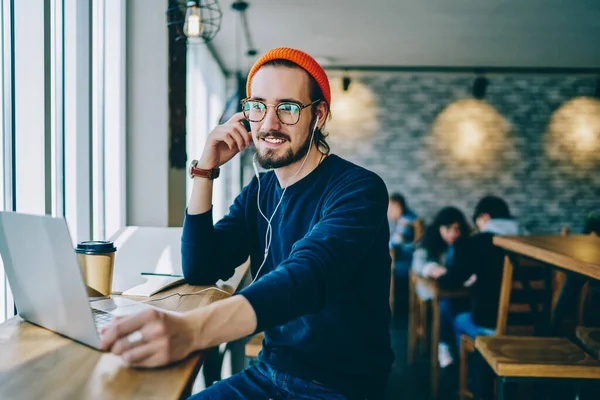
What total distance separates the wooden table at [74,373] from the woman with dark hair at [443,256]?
250 centimetres

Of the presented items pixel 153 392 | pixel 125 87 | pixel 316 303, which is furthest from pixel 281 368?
pixel 125 87

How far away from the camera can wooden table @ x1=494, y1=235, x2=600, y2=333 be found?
175 centimetres

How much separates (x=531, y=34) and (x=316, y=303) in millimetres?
4823

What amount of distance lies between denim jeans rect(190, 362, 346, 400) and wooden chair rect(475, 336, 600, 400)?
89 centimetres

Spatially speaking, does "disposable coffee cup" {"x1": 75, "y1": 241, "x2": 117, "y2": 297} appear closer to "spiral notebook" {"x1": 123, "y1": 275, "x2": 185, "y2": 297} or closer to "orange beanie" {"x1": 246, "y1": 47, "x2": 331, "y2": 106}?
"spiral notebook" {"x1": 123, "y1": 275, "x2": 185, "y2": 297}

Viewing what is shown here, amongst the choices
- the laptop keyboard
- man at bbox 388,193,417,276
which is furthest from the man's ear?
man at bbox 388,193,417,276

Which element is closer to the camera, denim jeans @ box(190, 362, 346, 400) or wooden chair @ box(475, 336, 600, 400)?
denim jeans @ box(190, 362, 346, 400)

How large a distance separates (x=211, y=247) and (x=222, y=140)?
11.5 inches

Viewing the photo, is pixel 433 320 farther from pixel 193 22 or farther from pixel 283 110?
pixel 283 110

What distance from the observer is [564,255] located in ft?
6.08

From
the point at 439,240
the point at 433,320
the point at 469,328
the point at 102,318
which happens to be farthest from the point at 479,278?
the point at 102,318

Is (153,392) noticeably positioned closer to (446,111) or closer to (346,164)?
(346,164)

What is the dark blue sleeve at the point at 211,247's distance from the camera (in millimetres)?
1359

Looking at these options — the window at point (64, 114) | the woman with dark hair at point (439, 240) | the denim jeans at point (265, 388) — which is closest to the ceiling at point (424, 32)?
the woman with dark hair at point (439, 240)
